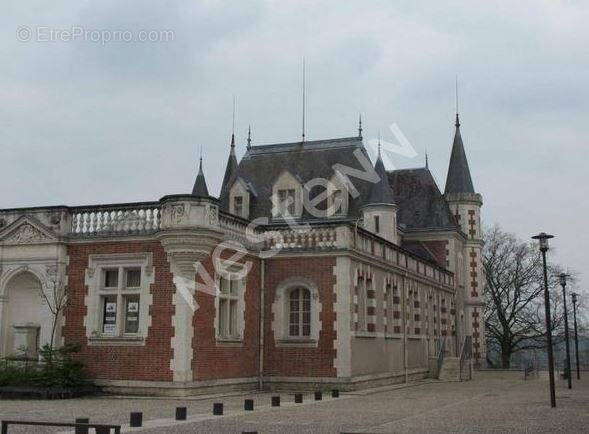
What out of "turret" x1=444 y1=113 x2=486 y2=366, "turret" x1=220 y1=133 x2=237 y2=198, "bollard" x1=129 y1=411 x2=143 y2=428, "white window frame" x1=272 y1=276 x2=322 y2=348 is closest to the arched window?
"white window frame" x1=272 y1=276 x2=322 y2=348

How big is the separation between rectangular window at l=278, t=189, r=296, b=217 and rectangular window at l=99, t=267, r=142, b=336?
15.0m

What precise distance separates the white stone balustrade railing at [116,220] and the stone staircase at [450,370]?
62.5ft

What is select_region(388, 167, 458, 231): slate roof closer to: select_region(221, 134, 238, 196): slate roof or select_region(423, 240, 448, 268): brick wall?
select_region(423, 240, 448, 268): brick wall

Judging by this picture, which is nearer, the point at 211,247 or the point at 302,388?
the point at 211,247

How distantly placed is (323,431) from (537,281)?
49278 millimetres

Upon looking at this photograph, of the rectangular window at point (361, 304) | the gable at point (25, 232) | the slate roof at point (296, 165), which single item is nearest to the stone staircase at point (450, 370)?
the slate roof at point (296, 165)

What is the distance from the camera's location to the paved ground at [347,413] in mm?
14320

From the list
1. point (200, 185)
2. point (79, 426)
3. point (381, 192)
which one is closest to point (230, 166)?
point (200, 185)

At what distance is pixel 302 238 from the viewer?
2625 cm

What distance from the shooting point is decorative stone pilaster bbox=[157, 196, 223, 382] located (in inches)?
862

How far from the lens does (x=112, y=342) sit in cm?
2280

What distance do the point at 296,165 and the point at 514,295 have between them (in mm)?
28052

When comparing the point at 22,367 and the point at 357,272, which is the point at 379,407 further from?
the point at 22,367

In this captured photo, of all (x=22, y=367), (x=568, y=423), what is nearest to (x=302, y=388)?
(x=22, y=367)
